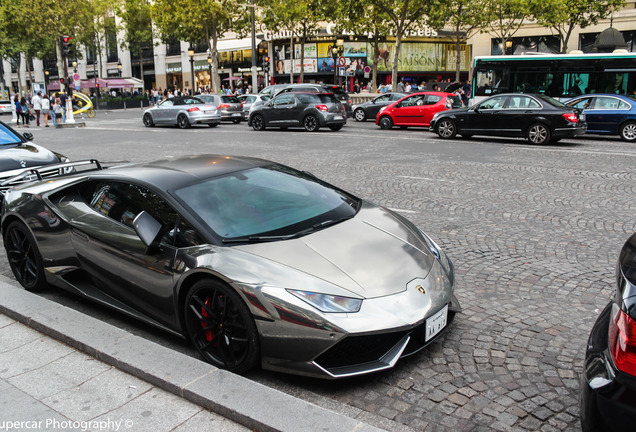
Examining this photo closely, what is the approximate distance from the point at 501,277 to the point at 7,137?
7.70m

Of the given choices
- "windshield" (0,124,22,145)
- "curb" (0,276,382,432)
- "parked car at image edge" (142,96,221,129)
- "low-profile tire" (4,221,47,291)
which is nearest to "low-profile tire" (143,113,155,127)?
"parked car at image edge" (142,96,221,129)

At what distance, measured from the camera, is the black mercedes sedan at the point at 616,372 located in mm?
2051

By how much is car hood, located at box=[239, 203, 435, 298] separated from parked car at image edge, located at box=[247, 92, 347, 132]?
1781 centimetres

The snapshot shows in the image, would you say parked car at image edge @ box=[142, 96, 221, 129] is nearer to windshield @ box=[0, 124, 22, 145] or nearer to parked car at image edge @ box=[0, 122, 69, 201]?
windshield @ box=[0, 124, 22, 145]

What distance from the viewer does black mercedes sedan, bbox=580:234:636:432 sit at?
6.73 ft

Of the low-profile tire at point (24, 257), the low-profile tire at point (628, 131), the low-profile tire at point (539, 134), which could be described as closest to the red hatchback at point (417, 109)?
the low-profile tire at point (539, 134)

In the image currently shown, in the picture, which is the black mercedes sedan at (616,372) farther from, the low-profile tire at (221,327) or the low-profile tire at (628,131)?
the low-profile tire at (628,131)

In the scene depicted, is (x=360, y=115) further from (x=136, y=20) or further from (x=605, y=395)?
(x=136, y=20)

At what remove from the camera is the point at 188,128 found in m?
26.0

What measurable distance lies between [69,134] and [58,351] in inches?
882

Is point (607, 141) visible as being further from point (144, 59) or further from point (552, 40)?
point (144, 59)

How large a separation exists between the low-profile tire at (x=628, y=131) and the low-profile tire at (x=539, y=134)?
9.69ft

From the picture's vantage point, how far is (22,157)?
807 cm

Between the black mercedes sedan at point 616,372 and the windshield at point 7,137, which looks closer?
the black mercedes sedan at point 616,372
